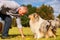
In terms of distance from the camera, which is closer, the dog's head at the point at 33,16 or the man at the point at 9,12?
the man at the point at 9,12

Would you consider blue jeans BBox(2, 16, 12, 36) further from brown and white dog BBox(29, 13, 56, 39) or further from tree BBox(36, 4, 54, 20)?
tree BBox(36, 4, 54, 20)

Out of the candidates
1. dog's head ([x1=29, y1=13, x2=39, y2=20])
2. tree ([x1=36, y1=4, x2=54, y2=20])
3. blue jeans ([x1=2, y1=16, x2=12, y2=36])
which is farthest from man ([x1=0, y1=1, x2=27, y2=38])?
tree ([x1=36, y1=4, x2=54, y2=20])

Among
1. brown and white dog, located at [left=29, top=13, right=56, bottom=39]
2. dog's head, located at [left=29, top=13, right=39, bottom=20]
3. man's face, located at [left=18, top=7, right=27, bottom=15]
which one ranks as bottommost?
brown and white dog, located at [left=29, top=13, right=56, bottom=39]

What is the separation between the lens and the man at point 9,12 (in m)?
3.23

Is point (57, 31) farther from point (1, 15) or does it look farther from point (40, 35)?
point (1, 15)

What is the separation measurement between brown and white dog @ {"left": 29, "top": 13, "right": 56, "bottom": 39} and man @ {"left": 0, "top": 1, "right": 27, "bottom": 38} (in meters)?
0.19

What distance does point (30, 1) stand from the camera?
11.1 ft

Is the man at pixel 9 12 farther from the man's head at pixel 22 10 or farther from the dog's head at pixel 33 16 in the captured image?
the dog's head at pixel 33 16

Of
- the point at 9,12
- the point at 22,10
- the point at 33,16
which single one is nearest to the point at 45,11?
the point at 33,16

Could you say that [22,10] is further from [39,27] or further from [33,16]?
[39,27]

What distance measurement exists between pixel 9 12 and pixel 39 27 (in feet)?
1.86

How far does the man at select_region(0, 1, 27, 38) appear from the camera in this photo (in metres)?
3.23

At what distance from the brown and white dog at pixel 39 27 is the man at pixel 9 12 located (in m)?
0.19

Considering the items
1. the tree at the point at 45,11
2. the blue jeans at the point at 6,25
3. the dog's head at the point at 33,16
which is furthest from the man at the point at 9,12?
the tree at the point at 45,11
